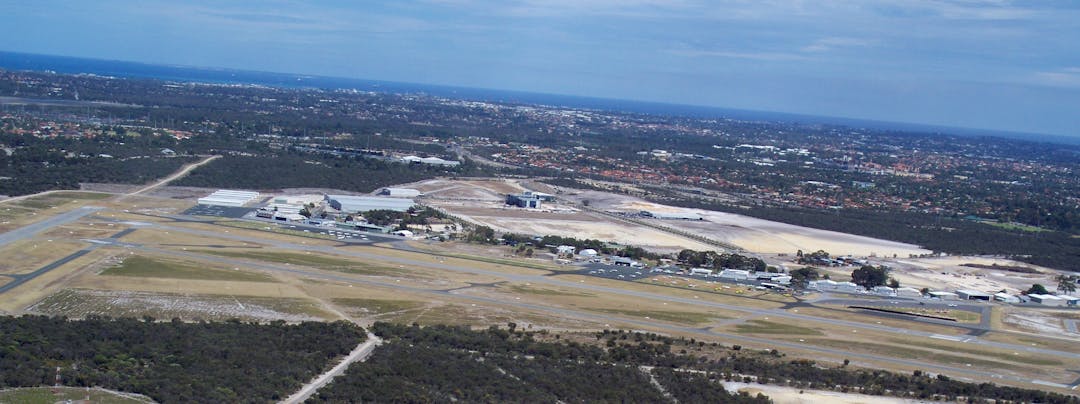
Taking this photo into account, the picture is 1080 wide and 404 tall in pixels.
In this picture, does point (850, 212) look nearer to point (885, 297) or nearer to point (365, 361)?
point (885, 297)

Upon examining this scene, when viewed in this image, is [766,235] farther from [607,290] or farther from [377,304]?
[377,304]

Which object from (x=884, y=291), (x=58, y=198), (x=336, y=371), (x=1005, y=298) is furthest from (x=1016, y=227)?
(x=58, y=198)

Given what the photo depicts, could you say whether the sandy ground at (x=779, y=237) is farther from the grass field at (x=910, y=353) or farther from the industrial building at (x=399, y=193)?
the grass field at (x=910, y=353)

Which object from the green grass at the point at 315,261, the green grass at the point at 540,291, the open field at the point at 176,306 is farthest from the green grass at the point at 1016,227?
the open field at the point at 176,306

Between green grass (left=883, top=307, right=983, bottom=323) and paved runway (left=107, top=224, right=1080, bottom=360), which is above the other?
green grass (left=883, top=307, right=983, bottom=323)

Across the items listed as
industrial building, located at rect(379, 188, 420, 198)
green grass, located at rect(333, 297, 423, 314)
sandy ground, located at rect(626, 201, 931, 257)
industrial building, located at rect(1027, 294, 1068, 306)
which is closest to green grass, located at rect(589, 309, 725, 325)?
green grass, located at rect(333, 297, 423, 314)

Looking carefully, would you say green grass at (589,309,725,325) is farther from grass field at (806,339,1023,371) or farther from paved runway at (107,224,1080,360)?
grass field at (806,339,1023,371)

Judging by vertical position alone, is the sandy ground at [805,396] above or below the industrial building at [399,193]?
above
